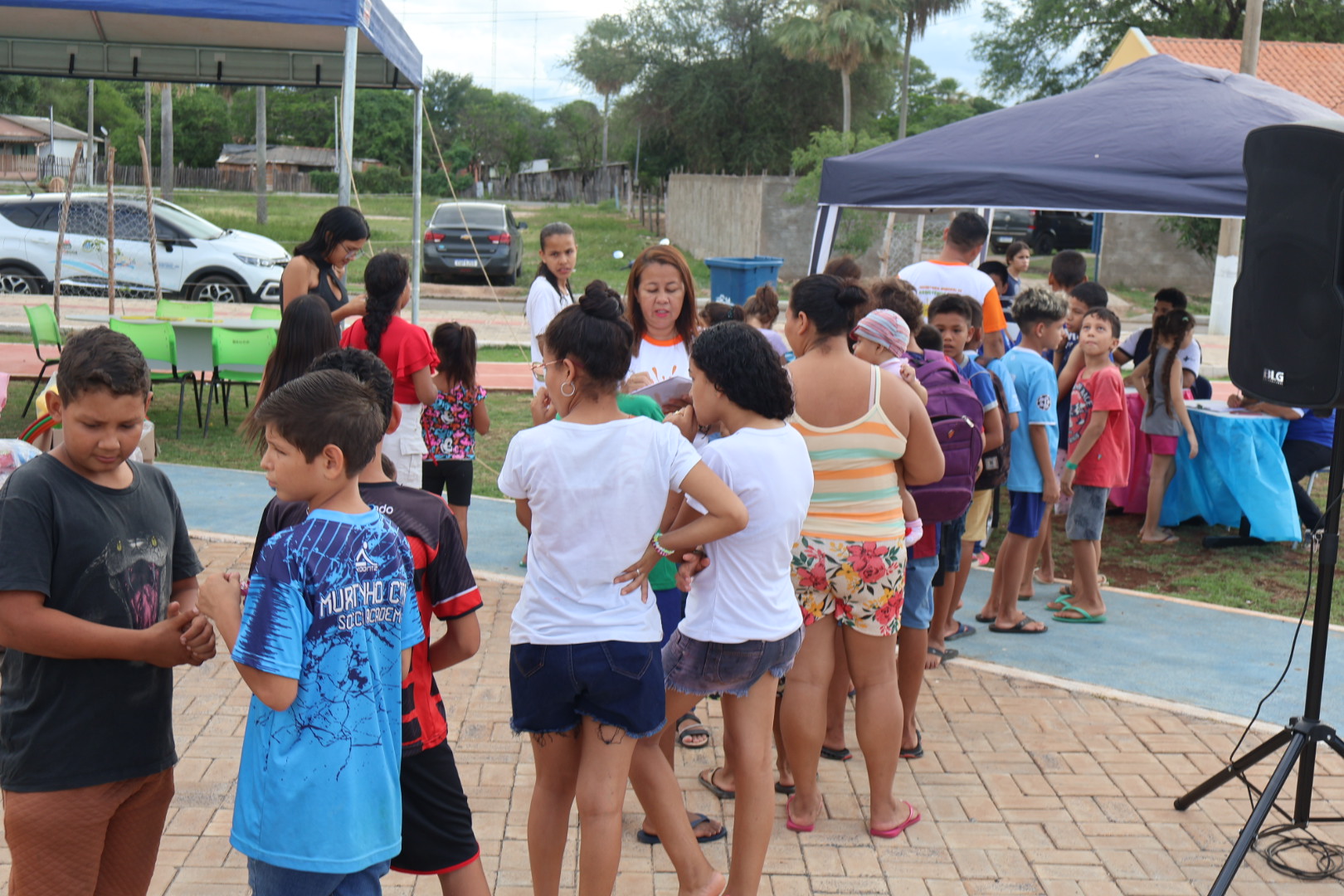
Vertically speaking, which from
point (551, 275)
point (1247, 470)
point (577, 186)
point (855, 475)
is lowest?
point (1247, 470)

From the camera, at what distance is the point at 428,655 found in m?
2.68

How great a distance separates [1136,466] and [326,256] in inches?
226

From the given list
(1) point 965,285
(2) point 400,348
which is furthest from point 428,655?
(1) point 965,285

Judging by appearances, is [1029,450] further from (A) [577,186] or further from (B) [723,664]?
(A) [577,186]

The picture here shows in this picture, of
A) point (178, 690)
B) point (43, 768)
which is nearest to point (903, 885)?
point (43, 768)

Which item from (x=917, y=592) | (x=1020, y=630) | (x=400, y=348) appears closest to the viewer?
(x=917, y=592)

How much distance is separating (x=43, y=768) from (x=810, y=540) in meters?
2.20

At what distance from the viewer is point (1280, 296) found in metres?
3.81

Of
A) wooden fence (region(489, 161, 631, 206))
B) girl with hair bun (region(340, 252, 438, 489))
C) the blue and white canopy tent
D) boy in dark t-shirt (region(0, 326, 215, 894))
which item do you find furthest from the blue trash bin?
wooden fence (region(489, 161, 631, 206))

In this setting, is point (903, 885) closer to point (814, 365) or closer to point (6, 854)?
point (814, 365)


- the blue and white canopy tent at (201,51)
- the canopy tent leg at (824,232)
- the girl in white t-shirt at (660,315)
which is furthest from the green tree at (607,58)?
the girl in white t-shirt at (660,315)

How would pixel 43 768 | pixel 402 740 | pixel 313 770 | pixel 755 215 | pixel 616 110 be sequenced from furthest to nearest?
pixel 616 110 < pixel 755 215 < pixel 402 740 < pixel 43 768 < pixel 313 770

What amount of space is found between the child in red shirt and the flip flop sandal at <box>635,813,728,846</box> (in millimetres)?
3105

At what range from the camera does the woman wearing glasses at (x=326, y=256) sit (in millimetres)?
6129
